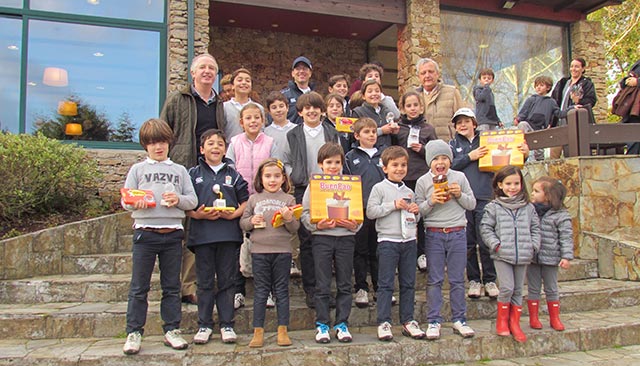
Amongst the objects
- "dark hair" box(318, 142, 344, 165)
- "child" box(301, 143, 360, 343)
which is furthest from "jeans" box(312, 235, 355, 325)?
"dark hair" box(318, 142, 344, 165)

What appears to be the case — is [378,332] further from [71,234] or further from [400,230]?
[71,234]

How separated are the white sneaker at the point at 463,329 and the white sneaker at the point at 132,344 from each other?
2.48m

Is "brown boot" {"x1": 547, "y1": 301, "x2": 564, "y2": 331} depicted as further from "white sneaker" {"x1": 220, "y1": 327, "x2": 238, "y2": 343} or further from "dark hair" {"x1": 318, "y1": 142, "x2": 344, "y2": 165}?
"white sneaker" {"x1": 220, "y1": 327, "x2": 238, "y2": 343}

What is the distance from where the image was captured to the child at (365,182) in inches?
176

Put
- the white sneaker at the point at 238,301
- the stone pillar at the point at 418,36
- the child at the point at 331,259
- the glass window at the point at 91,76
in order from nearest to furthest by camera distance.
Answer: the child at the point at 331,259 → the white sneaker at the point at 238,301 → the glass window at the point at 91,76 → the stone pillar at the point at 418,36

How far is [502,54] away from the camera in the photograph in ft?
37.0

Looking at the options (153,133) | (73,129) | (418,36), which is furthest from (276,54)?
(153,133)

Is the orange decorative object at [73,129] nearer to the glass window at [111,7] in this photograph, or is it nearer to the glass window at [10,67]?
the glass window at [10,67]

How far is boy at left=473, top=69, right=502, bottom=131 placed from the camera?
309 inches

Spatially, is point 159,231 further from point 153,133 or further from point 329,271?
point 329,271

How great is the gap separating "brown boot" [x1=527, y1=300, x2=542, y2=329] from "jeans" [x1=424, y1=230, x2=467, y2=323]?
685mm

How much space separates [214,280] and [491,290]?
2529 millimetres

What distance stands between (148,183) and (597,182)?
538 cm

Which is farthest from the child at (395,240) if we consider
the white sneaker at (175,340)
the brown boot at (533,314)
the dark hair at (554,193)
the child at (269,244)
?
the white sneaker at (175,340)
